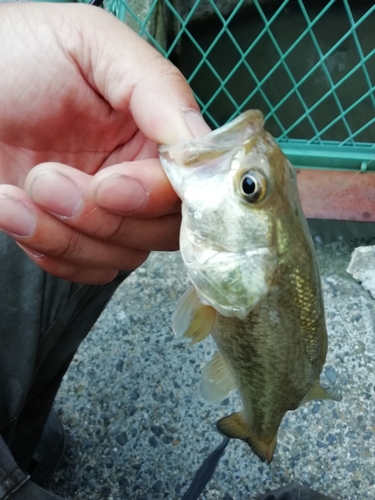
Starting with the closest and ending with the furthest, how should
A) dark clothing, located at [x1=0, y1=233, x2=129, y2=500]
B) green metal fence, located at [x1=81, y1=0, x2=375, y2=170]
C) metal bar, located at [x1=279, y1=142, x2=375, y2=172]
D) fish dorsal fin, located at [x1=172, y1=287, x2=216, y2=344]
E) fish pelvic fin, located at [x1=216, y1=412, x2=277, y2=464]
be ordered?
fish dorsal fin, located at [x1=172, y1=287, x2=216, y2=344] → dark clothing, located at [x1=0, y1=233, x2=129, y2=500] → fish pelvic fin, located at [x1=216, y1=412, x2=277, y2=464] → metal bar, located at [x1=279, y1=142, x2=375, y2=172] → green metal fence, located at [x1=81, y1=0, x2=375, y2=170]

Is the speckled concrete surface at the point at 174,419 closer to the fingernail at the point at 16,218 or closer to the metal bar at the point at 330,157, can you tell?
the metal bar at the point at 330,157

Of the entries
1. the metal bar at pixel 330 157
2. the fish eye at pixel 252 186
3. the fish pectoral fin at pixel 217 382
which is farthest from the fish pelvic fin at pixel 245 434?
the metal bar at pixel 330 157

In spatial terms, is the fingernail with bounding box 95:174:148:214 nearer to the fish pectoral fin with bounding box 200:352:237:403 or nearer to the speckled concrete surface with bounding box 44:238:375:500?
the fish pectoral fin with bounding box 200:352:237:403

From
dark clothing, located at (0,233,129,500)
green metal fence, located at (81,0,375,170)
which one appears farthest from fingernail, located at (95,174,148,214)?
green metal fence, located at (81,0,375,170)

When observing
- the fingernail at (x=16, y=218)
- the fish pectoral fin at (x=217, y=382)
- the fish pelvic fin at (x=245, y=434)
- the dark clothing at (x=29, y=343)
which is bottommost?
the fish pelvic fin at (x=245, y=434)

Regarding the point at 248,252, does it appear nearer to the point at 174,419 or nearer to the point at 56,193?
the point at 56,193

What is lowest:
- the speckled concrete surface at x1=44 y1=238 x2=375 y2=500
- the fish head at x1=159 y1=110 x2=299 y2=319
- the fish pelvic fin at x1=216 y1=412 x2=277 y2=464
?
the speckled concrete surface at x1=44 y1=238 x2=375 y2=500

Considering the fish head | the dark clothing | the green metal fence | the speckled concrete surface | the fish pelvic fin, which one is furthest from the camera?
the green metal fence

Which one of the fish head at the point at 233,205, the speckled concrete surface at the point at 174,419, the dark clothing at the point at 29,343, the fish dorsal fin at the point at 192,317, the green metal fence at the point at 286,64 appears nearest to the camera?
the fish head at the point at 233,205
